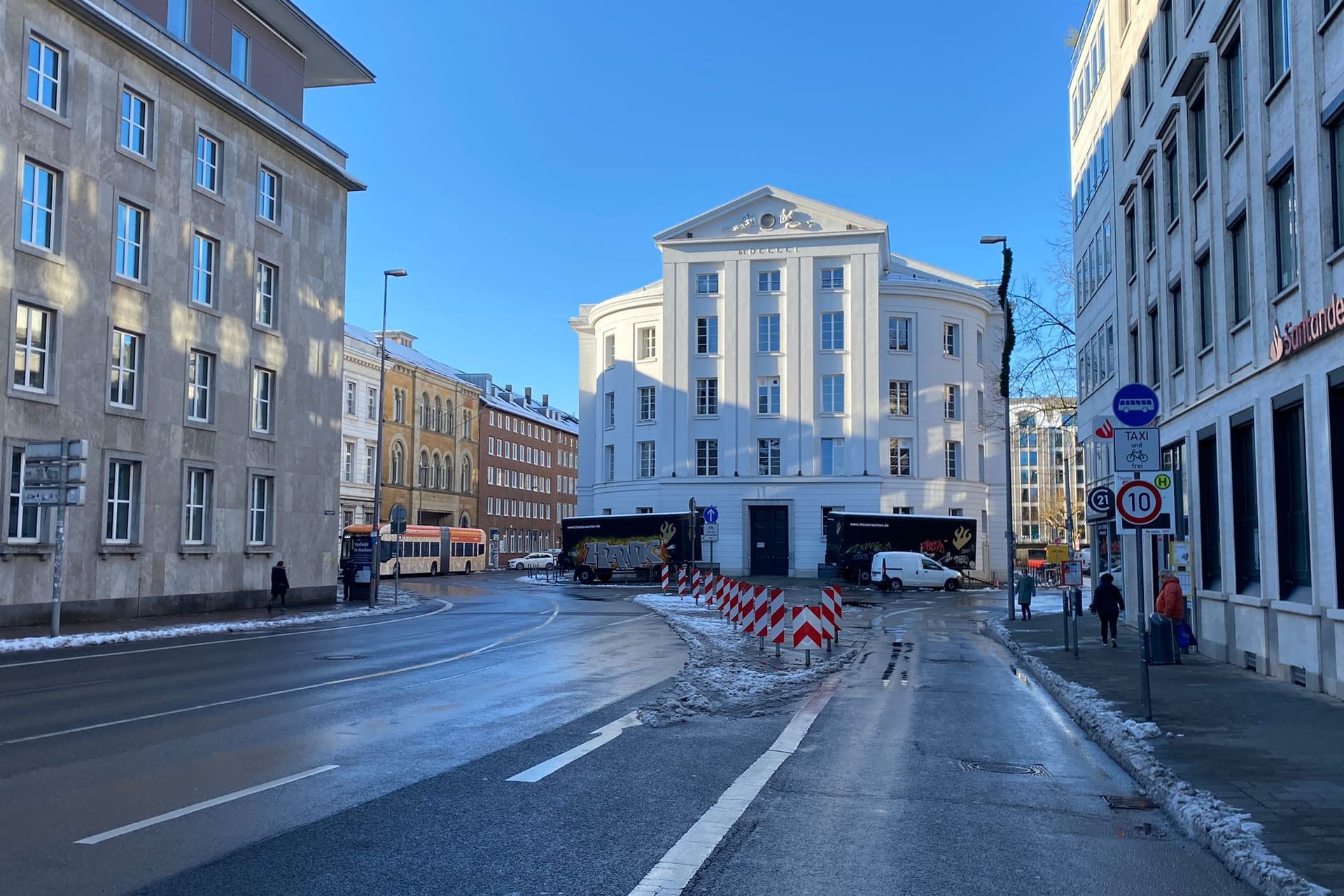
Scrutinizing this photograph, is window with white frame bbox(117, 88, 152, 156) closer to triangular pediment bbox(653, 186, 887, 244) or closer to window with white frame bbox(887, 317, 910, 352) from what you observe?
triangular pediment bbox(653, 186, 887, 244)

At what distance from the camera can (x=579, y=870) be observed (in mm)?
5758

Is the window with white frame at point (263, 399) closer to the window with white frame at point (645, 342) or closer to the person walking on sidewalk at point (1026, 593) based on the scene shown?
the person walking on sidewalk at point (1026, 593)

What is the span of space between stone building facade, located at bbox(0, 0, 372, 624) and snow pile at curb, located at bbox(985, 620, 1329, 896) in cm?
2219

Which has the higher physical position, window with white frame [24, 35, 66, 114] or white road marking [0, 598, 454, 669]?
window with white frame [24, 35, 66, 114]

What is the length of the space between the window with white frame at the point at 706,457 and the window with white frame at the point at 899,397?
935 centimetres

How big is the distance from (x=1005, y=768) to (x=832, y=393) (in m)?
51.4

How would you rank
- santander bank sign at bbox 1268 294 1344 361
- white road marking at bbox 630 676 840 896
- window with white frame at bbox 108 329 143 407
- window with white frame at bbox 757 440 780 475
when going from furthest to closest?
1. window with white frame at bbox 757 440 780 475
2. window with white frame at bbox 108 329 143 407
3. santander bank sign at bbox 1268 294 1344 361
4. white road marking at bbox 630 676 840 896

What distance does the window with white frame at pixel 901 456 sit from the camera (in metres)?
59.7

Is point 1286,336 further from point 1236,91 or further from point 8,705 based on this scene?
point 8,705

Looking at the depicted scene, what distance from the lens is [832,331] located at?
60.0 meters

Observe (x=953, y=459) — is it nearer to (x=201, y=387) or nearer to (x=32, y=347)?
(x=201, y=387)

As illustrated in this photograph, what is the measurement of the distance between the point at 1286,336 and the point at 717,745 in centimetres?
968

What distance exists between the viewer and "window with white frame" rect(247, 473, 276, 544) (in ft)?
108

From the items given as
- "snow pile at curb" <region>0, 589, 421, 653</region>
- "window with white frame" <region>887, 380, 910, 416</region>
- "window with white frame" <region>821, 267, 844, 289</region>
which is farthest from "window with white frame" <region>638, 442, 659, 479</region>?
"snow pile at curb" <region>0, 589, 421, 653</region>
